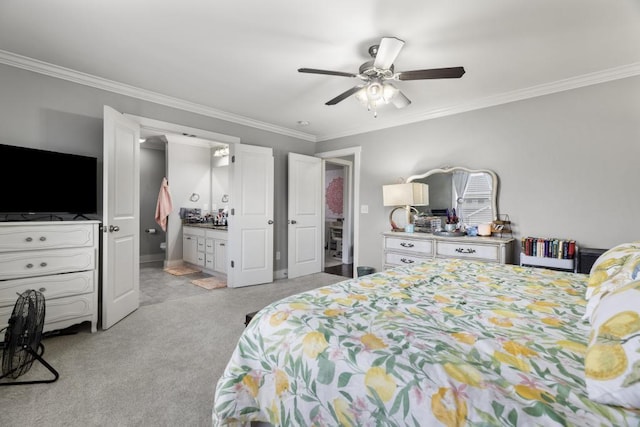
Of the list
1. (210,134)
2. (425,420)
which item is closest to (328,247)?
(210,134)

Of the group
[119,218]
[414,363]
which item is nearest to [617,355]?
[414,363]

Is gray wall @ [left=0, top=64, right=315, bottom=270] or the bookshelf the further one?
the bookshelf

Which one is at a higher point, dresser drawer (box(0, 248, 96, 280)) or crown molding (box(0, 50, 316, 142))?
crown molding (box(0, 50, 316, 142))

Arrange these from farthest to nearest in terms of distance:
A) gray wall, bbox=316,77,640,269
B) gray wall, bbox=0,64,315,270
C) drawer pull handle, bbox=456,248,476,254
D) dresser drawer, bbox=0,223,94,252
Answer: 1. drawer pull handle, bbox=456,248,476,254
2. gray wall, bbox=316,77,640,269
3. gray wall, bbox=0,64,315,270
4. dresser drawer, bbox=0,223,94,252

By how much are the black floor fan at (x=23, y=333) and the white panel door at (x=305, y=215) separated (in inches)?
122

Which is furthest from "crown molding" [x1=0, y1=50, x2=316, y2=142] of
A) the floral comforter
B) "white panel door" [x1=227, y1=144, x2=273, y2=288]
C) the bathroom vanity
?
the floral comforter

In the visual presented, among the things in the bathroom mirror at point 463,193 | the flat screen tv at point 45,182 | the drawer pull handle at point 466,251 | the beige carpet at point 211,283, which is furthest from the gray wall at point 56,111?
the drawer pull handle at point 466,251

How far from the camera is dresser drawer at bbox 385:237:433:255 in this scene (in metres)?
3.41

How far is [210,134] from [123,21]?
188 cm

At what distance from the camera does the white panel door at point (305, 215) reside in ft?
15.7

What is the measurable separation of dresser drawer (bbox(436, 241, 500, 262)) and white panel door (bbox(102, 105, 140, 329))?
10.9ft

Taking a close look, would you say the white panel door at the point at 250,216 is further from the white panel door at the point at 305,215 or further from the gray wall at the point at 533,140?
the gray wall at the point at 533,140

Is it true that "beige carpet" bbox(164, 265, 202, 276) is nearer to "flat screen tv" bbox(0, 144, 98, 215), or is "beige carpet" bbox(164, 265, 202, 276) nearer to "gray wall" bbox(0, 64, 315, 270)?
"gray wall" bbox(0, 64, 315, 270)

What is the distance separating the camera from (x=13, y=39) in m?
2.30
